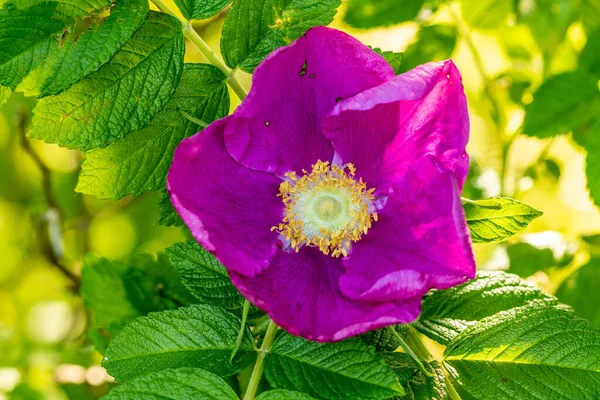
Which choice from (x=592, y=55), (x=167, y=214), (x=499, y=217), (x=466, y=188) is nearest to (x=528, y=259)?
(x=466, y=188)

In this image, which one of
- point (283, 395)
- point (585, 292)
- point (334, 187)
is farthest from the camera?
point (585, 292)

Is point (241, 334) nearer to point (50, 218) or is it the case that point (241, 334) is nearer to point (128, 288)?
point (128, 288)

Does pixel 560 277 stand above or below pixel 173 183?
below

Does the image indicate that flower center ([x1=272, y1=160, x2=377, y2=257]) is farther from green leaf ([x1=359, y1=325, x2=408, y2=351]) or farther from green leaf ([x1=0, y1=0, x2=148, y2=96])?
Answer: green leaf ([x1=0, y1=0, x2=148, y2=96])

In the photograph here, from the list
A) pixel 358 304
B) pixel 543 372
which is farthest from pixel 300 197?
pixel 543 372

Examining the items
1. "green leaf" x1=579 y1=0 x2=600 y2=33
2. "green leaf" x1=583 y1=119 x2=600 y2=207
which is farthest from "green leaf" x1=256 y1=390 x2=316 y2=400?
"green leaf" x1=579 y1=0 x2=600 y2=33

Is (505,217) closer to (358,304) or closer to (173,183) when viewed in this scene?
(358,304)

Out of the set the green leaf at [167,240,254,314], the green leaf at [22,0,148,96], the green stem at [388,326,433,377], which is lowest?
the green stem at [388,326,433,377]
